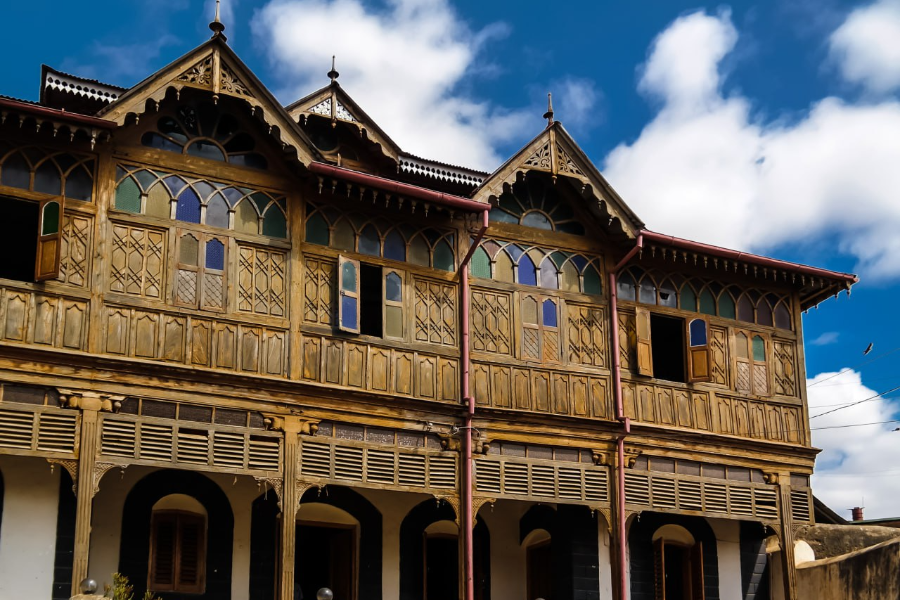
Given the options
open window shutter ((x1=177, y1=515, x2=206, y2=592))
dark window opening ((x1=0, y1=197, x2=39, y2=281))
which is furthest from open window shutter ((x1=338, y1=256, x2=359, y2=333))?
dark window opening ((x1=0, y1=197, x2=39, y2=281))

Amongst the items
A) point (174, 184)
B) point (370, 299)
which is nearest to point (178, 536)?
point (370, 299)

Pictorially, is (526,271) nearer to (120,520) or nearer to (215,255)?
(215,255)

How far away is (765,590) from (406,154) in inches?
455

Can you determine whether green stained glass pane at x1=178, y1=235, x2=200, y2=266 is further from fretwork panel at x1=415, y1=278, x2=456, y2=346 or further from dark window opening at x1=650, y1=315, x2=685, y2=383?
dark window opening at x1=650, y1=315, x2=685, y2=383

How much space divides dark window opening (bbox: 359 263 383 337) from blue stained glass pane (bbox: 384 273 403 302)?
133mm

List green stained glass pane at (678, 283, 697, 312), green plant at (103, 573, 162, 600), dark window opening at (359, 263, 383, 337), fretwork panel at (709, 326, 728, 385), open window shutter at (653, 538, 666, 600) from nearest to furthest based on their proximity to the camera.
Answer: green plant at (103, 573, 162, 600), dark window opening at (359, 263, 383, 337), open window shutter at (653, 538, 666, 600), fretwork panel at (709, 326, 728, 385), green stained glass pane at (678, 283, 697, 312)

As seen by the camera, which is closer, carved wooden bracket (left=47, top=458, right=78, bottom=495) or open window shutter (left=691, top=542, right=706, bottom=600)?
carved wooden bracket (left=47, top=458, right=78, bottom=495)

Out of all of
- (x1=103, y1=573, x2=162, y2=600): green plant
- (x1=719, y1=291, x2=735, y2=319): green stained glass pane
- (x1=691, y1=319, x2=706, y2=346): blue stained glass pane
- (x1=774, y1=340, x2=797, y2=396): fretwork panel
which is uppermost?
(x1=719, y1=291, x2=735, y2=319): green stained glass pane

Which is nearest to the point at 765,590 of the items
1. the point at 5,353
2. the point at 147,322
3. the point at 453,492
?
the point at 453,492

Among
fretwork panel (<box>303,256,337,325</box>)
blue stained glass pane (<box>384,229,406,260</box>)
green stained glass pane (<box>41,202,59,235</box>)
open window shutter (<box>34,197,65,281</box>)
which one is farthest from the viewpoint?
blue stained glass pane (<box>384,229,406,260</box>)

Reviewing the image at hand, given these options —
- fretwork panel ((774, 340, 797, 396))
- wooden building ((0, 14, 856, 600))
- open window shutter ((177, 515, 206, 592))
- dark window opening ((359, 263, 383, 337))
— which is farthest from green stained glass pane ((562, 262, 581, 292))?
open window shutter ((177, 515, 206, 592))

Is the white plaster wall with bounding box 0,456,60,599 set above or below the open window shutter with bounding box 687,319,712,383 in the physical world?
below

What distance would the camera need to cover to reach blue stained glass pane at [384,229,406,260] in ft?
74.4

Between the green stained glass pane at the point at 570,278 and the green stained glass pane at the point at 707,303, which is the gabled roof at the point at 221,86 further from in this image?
the green stained glass pane at the point at 707,303
